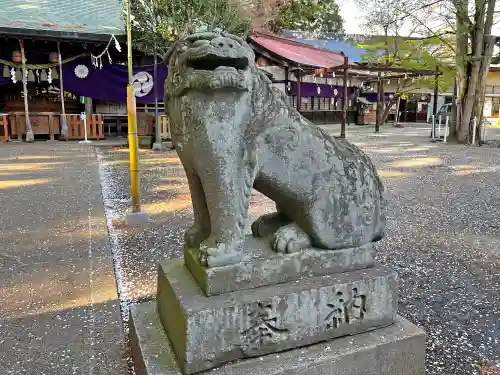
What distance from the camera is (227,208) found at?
1.79m

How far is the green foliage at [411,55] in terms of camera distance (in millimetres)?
20062

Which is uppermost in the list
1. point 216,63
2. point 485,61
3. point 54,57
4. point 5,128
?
point 54,57

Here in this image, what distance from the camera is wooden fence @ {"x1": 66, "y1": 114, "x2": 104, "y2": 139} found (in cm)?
1282

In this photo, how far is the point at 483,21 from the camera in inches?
511

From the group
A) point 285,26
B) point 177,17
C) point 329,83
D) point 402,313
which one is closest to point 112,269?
point 402,313

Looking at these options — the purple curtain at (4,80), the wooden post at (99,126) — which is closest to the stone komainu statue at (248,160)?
the wooden post at (99,126)

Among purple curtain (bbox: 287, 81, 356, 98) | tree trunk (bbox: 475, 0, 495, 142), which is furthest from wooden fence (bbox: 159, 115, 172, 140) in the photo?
tree trunk (bbox: 475, 0, 495, 142)

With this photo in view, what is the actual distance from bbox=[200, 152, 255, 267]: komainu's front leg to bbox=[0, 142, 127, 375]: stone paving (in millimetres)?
881

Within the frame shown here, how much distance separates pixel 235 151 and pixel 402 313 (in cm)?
169

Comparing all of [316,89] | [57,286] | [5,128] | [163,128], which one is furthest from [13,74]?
[316,89]

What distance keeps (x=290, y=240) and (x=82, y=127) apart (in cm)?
1228

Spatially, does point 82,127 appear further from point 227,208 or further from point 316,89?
point 227,208

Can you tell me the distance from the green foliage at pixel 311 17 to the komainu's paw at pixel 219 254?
22.0 meters

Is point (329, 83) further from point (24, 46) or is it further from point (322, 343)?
point (322, 343)
